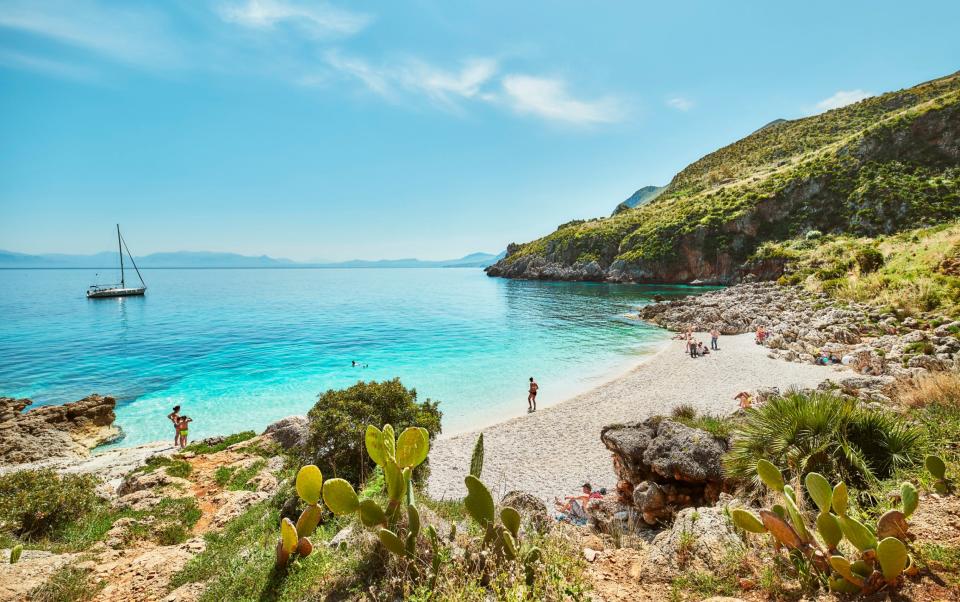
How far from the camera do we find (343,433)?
950 centimetres

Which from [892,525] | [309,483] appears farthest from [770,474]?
[309,483]

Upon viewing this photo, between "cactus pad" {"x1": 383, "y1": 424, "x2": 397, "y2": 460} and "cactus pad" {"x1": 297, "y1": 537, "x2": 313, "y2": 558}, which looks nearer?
"cactus pad" {"x1": 383, "y1": 424, "x2": 397, "y2": 460}

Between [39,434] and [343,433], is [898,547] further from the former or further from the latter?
Result: [39,434]

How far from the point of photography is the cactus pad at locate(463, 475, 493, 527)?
13.1 ft

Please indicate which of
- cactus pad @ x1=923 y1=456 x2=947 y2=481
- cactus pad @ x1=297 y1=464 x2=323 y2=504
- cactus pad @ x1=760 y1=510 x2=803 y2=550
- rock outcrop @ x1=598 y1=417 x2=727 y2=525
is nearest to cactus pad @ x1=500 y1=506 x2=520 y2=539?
cactus pad @ x1=297 y1=464 x2=323 y2=504

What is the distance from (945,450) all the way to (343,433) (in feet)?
34.9

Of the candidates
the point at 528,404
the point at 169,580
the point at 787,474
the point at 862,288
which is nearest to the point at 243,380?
the point at 528,404

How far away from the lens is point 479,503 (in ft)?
13.3

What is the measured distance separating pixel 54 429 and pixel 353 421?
17.2 meters

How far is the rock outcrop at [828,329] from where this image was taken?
14.6m

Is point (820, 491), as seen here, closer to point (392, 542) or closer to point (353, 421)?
point (392, 542)

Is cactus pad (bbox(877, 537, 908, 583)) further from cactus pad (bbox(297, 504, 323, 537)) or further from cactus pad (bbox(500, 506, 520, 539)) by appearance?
cactus pad (bbox(297, 504, 323, 537))

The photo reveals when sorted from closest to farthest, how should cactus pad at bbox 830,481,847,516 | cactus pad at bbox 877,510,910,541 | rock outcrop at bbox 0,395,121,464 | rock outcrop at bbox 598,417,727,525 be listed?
cactus pad at bbox 877,510,910,541 < cactus pad at bbox 830,481,847,516 < rock outcrop at bbox 598,417,727,525 < rock outcrop at bbox 0,395,121,464

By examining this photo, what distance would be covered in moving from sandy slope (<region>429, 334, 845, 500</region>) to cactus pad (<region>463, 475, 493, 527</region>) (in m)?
5.49
